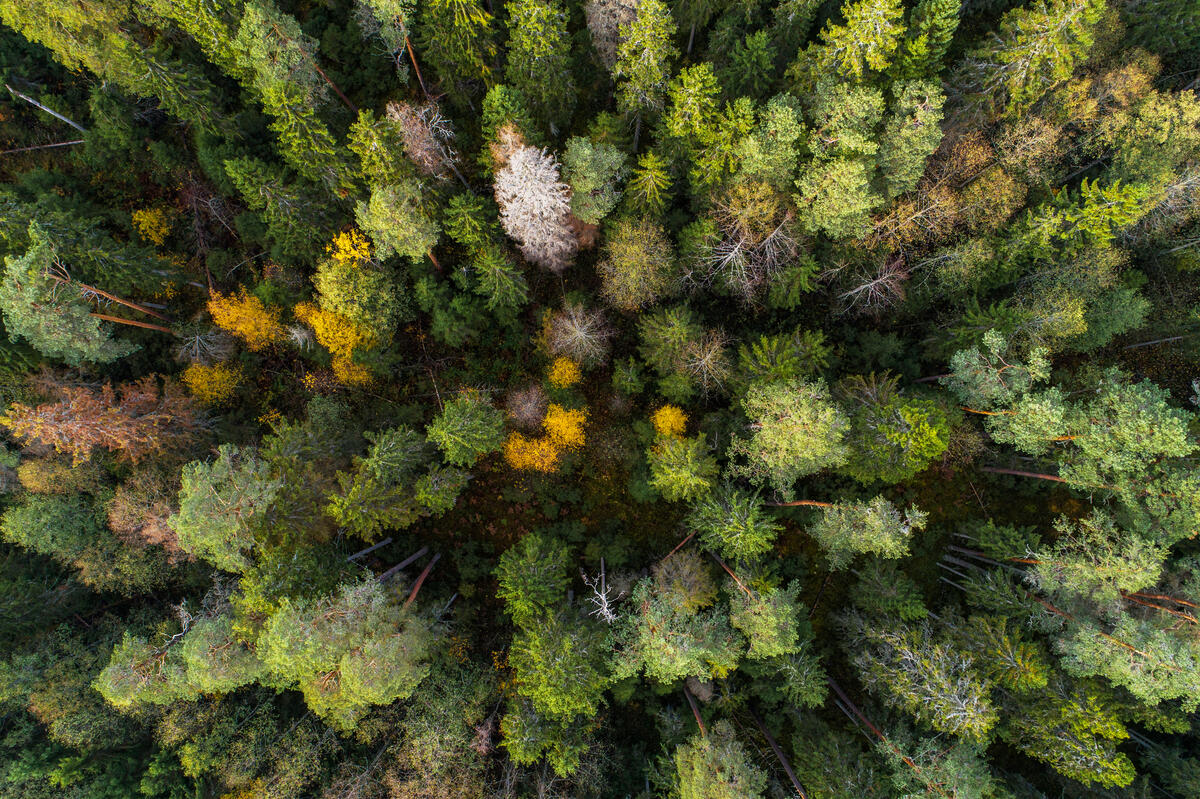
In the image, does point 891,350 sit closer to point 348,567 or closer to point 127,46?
point 348,567

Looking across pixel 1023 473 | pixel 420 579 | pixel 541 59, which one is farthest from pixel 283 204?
pixel 1023 473

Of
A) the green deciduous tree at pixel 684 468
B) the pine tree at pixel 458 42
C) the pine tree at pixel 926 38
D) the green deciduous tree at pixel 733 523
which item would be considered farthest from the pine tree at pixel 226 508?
the pine tree at pixel 926 38

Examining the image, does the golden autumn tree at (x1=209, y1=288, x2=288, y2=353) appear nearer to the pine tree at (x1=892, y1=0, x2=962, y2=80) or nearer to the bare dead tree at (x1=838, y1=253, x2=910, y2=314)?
the bare dead tree at (x1=838, y1=253, x2=910, y2=314)

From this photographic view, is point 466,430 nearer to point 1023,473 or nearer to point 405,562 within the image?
point 405,562

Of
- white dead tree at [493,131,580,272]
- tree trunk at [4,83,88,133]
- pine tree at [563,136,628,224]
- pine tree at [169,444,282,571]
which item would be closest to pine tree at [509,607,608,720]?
pine tree at [169,444,282,571]

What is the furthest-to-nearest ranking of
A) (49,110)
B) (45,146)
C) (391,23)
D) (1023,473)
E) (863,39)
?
(45,146) < (1023,473) < (49,110) < (391,23) < (863,39)

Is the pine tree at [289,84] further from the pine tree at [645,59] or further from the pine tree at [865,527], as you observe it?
the pine tree at [865,527]
